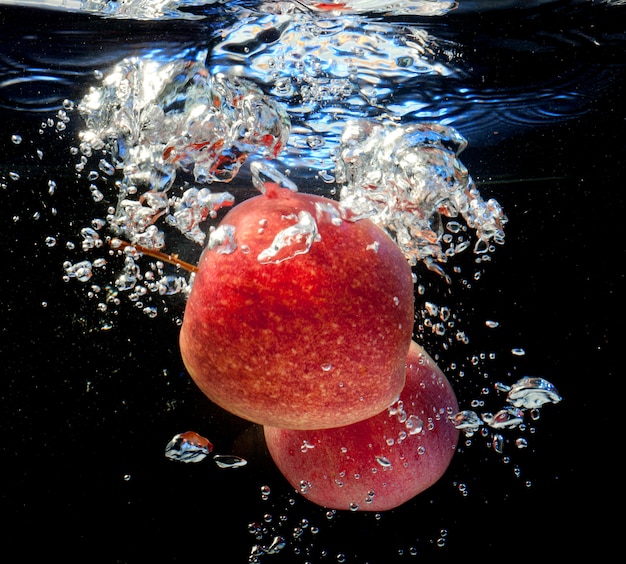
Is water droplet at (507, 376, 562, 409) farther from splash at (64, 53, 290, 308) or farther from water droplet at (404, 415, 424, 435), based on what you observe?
splash at (64, 53, 290, 308)

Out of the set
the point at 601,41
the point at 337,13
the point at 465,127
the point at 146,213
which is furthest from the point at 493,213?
the point at 146,213

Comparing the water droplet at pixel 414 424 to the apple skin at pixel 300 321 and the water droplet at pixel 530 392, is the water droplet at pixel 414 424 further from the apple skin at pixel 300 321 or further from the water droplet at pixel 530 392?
the water droplet at pixel 530 392

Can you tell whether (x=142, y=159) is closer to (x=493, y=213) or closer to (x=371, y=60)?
(x=371, y=60)

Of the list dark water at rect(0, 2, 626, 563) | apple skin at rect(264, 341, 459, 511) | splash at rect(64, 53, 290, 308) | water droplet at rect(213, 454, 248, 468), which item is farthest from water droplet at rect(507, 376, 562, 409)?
splash at rect(64, 53, 290, 308)

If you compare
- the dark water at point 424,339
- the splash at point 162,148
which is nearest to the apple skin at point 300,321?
the splash at point 162,148

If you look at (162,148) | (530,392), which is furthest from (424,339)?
(162,148)

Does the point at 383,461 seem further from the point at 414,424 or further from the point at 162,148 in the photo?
the point at 162,148
